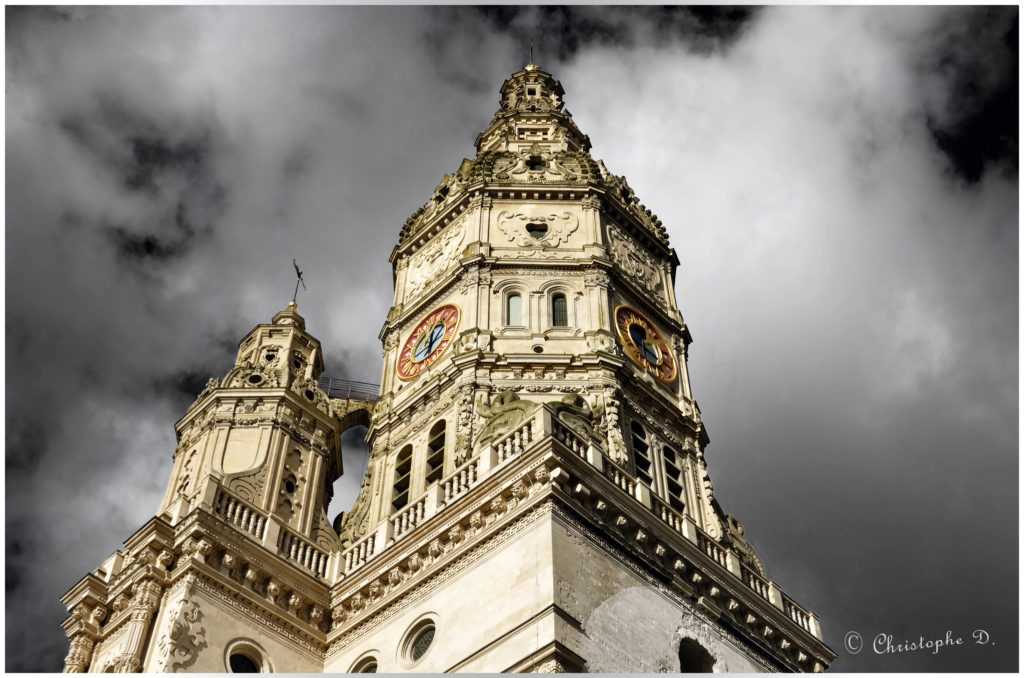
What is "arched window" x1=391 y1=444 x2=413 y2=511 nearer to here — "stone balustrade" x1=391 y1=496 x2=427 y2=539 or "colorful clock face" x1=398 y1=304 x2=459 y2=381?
"colorful clock face" x1=398 y1=304 x2=459 y2=381

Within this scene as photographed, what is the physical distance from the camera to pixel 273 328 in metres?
45.3

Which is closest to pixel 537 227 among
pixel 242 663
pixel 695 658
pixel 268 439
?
pixel 268 439

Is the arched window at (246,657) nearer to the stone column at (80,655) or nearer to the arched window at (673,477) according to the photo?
the stone column at (80,655)

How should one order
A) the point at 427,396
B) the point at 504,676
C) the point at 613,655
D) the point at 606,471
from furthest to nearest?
the point at 427,396
the point at 606,471
the point at 613,655
the point at 504,676

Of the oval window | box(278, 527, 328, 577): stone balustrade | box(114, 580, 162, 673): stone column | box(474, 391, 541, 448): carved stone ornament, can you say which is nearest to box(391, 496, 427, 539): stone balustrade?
box(278, 527, 328, 577): stone balustrade

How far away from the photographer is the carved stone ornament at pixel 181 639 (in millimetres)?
28406

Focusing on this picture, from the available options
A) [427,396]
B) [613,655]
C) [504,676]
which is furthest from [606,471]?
[427,396]

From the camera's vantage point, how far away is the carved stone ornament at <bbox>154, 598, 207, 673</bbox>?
28.4 m

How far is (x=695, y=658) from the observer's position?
30.4m

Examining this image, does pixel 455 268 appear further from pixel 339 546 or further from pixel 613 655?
pixel 613 655

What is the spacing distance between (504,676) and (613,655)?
333 cm

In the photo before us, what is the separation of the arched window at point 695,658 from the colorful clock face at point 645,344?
12989 mm

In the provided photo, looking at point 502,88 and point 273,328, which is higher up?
point 502,88

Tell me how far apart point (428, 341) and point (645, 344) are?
7901mm
